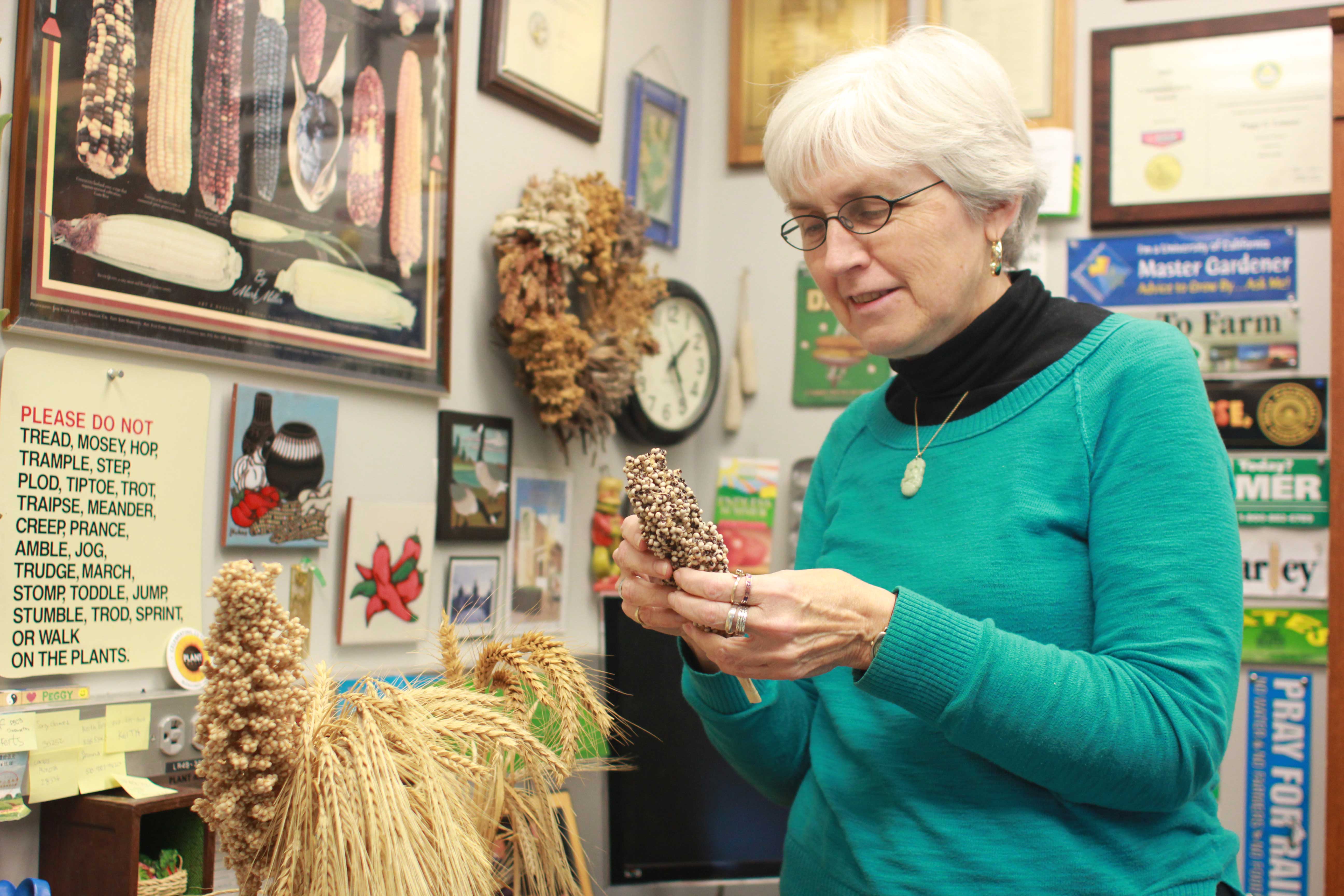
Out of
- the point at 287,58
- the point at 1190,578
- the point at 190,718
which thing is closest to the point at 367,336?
the point at 287,58

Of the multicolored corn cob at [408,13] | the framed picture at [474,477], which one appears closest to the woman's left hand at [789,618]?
the framed picture at [474,477]

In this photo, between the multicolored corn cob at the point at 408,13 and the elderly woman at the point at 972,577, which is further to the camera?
the multicolored corn cob at the point at 408,13

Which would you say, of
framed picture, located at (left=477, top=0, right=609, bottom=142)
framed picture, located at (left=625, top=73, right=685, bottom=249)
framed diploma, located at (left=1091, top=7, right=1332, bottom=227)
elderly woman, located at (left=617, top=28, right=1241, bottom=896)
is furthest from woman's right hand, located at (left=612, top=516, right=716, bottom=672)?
framed diploma, located at (left=1091, top=7, right=1332, bottom=227)

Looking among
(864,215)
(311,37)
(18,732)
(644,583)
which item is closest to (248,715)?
(644,583)

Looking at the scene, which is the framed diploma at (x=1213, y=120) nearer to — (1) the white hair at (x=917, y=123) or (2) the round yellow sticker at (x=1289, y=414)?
(2) the round yellow sticker at (x=1289, y=414)

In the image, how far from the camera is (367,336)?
150 centimetres

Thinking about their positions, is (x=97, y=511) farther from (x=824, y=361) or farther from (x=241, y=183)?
(x=824, y=361)

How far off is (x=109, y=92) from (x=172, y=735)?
0.73 meters

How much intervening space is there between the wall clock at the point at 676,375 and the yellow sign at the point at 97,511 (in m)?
0.96

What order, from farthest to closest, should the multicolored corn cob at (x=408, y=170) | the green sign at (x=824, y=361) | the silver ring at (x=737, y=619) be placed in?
1. the green sign at (x=824, y=361)
2. the multicolored corn cob at (x=408, y=170)
3. the silver ring at (x=737, y=619)

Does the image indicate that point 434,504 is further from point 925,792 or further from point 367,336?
point 925,792

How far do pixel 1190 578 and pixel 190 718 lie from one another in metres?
1.07

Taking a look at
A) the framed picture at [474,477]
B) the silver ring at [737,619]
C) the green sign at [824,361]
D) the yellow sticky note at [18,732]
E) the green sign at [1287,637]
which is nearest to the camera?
the silver ring at [737,619]

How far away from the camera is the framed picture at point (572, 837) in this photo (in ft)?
3.97
